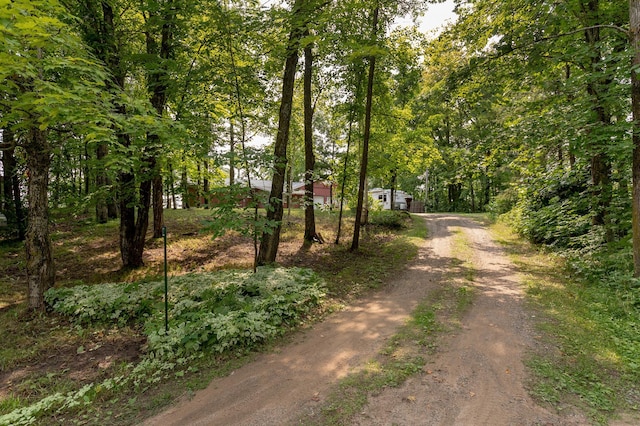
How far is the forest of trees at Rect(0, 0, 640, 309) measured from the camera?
18.6 ft

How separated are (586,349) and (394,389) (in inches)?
124

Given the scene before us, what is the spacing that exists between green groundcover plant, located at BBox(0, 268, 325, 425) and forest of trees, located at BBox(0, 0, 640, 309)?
3.56 ft

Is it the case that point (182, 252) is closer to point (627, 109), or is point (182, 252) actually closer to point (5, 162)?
point (5, 162)

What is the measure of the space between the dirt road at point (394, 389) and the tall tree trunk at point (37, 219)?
16.1ft

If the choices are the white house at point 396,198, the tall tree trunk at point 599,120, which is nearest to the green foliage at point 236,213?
the tall tree trunk at point 599,120

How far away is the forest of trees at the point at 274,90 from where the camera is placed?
18.6 ft

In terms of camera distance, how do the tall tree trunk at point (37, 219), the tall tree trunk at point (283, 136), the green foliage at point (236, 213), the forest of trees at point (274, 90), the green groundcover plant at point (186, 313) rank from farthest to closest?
the tall tree trunk at point (283, 136)
the green foliage at point (236, 213)
the tall tree trunk at point (37, 219)
the forest of trees at point (274, 90)
the green groundcover plant at point (186, 313)

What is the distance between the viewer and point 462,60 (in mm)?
9734

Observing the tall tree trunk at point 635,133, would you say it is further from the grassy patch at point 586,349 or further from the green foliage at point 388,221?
the green foliage at point 388,221

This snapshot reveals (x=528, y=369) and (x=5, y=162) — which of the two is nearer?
(x=528, y=369)

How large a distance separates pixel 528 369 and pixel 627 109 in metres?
8.07

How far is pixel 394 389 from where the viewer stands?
387 centimetres

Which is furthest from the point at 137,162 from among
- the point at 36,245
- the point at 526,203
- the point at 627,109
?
the point at 526,203

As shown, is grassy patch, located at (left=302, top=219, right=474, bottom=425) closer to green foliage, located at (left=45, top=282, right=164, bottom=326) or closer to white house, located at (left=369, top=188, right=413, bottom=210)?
green foliage, located at (left=45, top=282, right=164, bottom=326)
